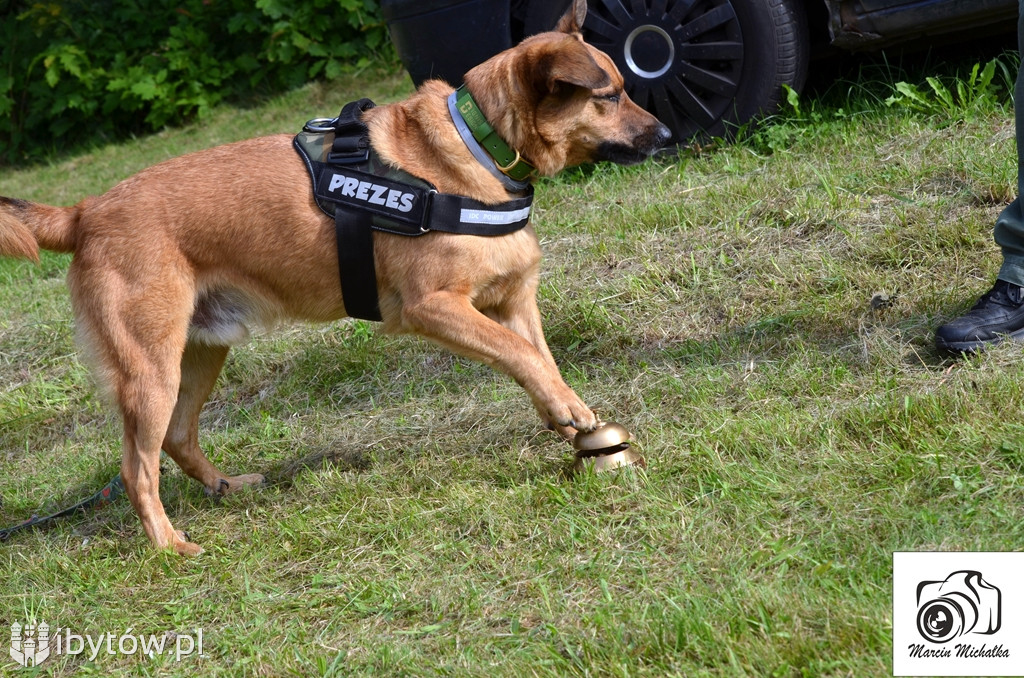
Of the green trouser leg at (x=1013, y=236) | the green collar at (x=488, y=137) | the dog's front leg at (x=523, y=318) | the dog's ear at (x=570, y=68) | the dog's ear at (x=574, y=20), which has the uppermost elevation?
the dog's ear at (x=574, y=20)

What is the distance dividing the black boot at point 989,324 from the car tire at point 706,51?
1.88m

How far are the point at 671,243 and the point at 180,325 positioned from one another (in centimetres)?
232

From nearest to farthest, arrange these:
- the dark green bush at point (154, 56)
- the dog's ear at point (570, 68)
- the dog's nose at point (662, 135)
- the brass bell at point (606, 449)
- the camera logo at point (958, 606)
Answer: the camera logo at point (958, 606)
the brass bell at point (606, 449)
the dog's ear at point (570, 68)
the dog's nose at point (662, 135)
the dark green bush at point (154, 56)

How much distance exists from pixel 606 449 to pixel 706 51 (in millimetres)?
2592

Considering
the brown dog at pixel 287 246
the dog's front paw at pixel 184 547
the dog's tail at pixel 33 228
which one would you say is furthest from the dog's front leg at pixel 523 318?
the dog's tail at pixel 33 228

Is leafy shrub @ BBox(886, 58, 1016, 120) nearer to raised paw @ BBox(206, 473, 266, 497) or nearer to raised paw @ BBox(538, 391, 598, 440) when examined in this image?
raised paw @ BBox(538, 391, 598, 440)

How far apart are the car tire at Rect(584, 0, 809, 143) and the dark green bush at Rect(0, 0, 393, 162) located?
4.63 meters

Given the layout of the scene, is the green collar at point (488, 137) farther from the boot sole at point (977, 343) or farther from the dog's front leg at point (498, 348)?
the boot sole at point (977, 343)

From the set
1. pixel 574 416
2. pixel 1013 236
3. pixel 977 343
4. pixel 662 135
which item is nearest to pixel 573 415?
pixel 574 416

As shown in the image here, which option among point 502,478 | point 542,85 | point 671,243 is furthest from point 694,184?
point 502,478

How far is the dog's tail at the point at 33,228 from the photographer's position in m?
3.35

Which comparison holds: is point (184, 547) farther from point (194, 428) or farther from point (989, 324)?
point (989, 324)

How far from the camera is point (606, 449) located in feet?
10.3

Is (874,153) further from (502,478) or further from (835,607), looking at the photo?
(835,607)
